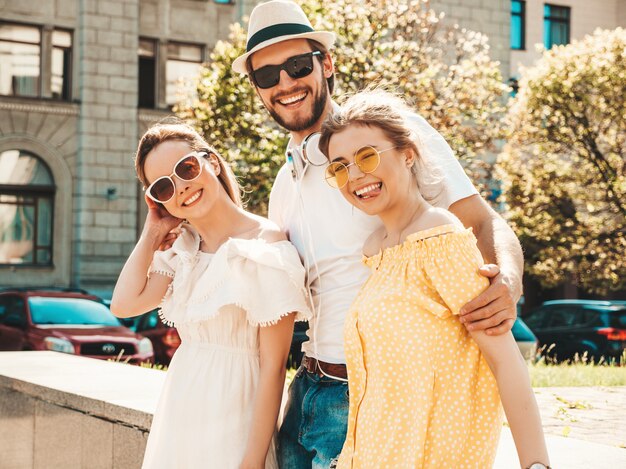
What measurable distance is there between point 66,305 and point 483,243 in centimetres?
1222

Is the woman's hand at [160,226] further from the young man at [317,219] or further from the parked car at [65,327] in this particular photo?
the parked car at [65,327]

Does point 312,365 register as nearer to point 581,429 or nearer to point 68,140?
A: point 581,429

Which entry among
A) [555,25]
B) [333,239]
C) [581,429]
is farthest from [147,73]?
[333,239]

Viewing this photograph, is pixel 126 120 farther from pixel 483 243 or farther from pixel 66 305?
pixel 483 243

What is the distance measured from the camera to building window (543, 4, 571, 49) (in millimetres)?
36500

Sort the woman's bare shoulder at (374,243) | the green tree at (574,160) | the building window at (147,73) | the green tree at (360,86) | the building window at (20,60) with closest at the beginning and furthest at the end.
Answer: the woman's bare shoulder at (374,243)
the green tree at (360,86)
the green tree at (574,160)
the building window at (20,60)
the building window at (147,73)

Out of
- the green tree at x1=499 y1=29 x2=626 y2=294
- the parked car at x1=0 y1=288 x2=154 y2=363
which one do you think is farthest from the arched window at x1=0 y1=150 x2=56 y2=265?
the green tree at x1=499 y1=29 x2=626 y2=294

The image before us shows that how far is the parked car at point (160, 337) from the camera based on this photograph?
49.0ft

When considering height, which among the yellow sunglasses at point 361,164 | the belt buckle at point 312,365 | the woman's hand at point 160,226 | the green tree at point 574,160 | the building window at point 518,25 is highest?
the building window at point 518,25

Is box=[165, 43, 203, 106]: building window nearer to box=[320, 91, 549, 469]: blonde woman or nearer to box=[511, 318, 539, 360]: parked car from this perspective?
box=[511, 318, 539, 360]: parked car

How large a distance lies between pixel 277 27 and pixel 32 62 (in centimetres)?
2423

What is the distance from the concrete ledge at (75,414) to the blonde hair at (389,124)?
253 cm

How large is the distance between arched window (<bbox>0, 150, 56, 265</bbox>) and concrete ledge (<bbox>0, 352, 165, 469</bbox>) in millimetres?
18693

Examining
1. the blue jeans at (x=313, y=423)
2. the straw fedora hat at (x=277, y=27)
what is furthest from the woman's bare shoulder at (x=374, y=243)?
the straw fedora hat at (x=277, y=27)
